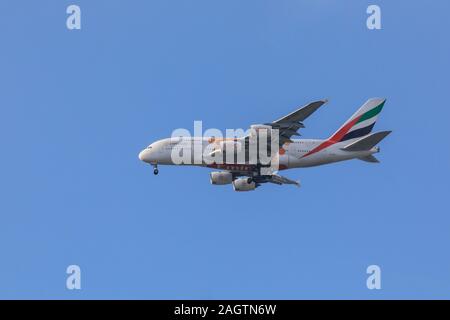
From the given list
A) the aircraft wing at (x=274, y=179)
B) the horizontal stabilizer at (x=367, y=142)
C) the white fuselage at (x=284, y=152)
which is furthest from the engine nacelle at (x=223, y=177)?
the horizontal stabilizer at (x=367, y=142)

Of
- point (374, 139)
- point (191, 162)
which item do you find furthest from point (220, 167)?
point (374, 139)

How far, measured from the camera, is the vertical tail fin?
76.0 m

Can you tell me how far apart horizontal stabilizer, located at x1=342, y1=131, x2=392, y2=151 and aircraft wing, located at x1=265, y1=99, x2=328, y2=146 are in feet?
20.0

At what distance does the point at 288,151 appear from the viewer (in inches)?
2894

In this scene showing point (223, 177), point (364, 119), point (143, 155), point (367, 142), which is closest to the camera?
point (367, 142)

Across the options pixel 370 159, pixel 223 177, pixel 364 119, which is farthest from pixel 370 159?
pixel 223 177

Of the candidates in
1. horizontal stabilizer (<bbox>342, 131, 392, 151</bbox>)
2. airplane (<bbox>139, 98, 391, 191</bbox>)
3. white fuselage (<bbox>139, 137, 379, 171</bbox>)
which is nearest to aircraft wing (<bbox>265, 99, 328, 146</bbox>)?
airplane (<bbox>139, 98, 391, 191</bbox>)

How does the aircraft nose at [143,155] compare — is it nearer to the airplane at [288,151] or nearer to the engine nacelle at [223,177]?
the airplane at [288,151]

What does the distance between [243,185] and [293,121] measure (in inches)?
403

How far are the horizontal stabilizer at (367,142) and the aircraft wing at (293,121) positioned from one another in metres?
6.09

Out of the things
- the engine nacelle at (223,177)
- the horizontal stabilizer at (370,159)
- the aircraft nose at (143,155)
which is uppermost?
the aircraft nose at (143,155)

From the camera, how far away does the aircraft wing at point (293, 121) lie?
6431cm

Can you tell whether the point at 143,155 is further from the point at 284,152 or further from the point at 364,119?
the point at 364,119

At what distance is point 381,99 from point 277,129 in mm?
13689
